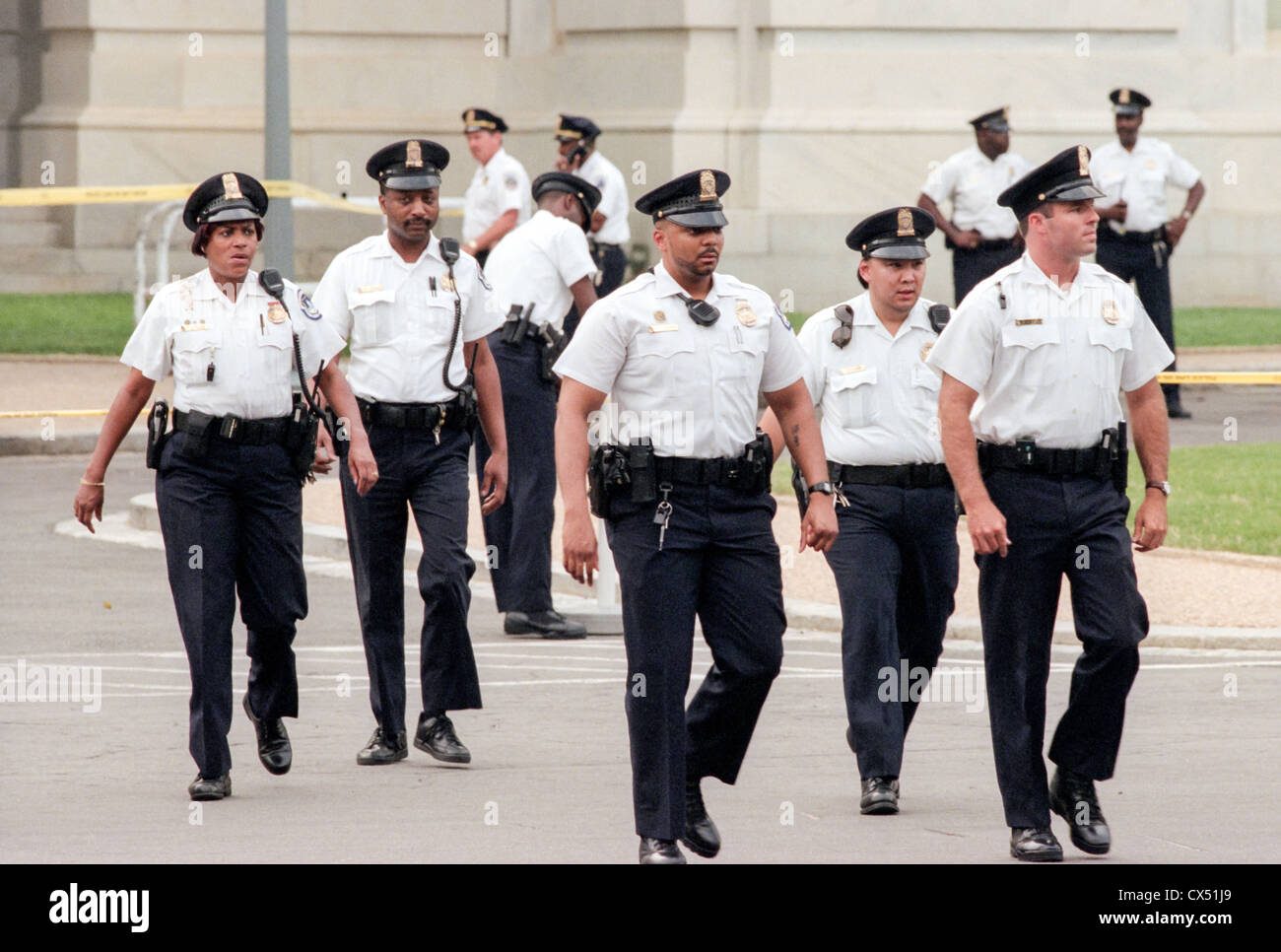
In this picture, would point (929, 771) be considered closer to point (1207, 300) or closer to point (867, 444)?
point (867, 444)

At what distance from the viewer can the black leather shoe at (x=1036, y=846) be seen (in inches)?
271

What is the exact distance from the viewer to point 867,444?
810 centimetres

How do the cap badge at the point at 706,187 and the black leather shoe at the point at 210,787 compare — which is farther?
the black leather shoe at the point at 210,787

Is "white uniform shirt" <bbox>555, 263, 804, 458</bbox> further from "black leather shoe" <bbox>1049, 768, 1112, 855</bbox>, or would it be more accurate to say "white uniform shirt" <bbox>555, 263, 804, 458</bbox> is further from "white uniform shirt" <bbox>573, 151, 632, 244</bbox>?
"white uniform shirt" <bbox>573, 151, 632, 244</bbox>

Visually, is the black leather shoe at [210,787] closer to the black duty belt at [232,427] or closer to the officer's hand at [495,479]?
the black duty belt at [232,427]

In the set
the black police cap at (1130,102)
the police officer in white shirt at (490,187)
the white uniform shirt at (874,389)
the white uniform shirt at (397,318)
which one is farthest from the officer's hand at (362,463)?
the black police cap at (1130,102)

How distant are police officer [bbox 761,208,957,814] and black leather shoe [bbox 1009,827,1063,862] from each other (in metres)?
0.96

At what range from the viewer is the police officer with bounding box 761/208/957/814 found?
7.96 meters

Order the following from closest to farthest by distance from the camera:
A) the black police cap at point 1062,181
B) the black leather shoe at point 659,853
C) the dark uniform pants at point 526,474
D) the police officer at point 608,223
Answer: the black leather shoe at point 659,853
the black police cap at point 1062,181
the dark uniform pants at point 526,474
the police officer at point 608,223

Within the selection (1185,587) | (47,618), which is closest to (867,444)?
(1185,587)

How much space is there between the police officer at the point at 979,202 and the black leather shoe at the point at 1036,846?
1110cm

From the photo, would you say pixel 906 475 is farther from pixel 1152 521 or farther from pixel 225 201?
pixel 225 201

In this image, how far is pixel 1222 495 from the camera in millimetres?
14562
